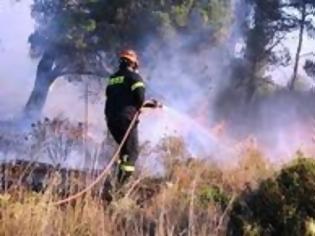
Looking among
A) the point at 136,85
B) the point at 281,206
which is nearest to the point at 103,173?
the point at 136,85

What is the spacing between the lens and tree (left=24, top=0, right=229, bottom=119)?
21.4m

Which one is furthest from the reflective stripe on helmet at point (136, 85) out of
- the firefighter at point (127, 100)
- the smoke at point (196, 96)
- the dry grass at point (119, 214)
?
the smoke at point (196, 96)

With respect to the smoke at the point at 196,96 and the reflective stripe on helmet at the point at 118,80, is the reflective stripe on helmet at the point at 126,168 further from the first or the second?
the smoke at the point at 196,96

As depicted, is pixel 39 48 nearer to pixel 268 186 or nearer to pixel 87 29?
Answer: pixel 87 29

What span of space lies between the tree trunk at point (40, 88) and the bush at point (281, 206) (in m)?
16.5

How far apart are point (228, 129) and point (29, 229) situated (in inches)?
772

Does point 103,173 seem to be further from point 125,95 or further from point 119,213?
point 125,95

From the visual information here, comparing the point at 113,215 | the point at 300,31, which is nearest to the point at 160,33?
the point at 300,31

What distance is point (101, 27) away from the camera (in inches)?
844

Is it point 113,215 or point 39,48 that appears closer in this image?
point 113,215

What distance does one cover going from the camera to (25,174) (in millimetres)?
8234

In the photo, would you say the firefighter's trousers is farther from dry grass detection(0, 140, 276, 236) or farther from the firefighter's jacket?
dry grass detection(0, 140, 276, 236)

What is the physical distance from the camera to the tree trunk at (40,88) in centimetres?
2308

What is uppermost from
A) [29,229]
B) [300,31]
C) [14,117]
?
[300,31]
